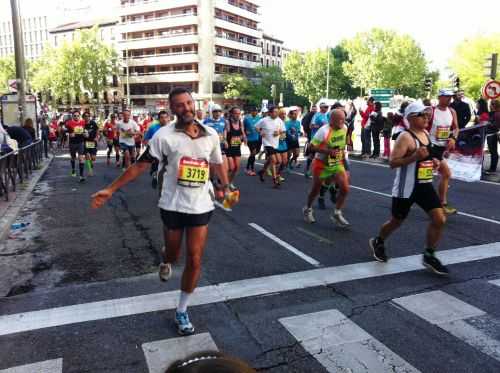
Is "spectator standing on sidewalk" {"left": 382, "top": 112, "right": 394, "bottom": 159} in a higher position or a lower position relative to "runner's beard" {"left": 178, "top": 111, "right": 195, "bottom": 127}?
lower

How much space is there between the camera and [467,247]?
20.8 feet

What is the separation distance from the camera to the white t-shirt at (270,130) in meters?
12.6

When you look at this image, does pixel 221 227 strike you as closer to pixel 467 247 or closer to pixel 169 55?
pixel 467 247

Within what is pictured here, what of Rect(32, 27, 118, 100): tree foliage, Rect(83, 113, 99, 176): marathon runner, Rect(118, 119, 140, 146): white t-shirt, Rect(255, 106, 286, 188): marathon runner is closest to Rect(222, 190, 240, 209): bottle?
Rect(255, 106, 286, 188): marathon runner

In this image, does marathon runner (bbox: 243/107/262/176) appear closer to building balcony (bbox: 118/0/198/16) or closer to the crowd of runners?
the crowd of runners

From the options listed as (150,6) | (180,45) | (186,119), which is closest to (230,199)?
(186,119)

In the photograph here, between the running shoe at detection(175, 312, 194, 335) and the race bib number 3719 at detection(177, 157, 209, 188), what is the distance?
3.51 ft

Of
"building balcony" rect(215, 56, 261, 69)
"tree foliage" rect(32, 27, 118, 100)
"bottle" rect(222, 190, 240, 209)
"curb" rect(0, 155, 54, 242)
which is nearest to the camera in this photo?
"bottle" rect(222, 190, 240, 209)

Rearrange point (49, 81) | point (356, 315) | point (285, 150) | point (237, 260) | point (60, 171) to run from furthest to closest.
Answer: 1. point (49, 81)
2. point (60, 171)
3. point (285, 150)
4. point (237, 260)
5. point (356, 315)

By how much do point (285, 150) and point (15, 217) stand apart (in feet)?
22.7

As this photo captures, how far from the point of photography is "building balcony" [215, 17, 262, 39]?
246 ft

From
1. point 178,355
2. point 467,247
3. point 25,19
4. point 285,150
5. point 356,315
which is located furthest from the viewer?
point 25,19

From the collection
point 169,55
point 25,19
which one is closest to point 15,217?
point 169,55

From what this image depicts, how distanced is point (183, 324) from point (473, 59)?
2122 inches
